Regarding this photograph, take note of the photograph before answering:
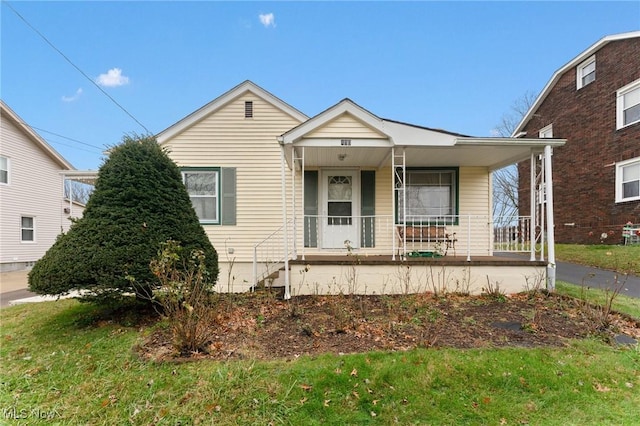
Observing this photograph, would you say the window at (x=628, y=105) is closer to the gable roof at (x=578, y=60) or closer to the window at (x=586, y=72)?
the window at (x=586, y=72)

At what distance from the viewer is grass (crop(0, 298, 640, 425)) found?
2795 mm

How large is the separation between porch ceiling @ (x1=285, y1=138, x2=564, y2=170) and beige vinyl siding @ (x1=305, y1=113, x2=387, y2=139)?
290mm

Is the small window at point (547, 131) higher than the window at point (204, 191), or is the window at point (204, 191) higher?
the small window at point (547, 131)

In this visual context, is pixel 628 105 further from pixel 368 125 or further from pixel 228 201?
pixel 228 201

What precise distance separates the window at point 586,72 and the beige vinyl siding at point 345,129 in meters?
13.4

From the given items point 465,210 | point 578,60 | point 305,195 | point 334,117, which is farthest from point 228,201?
point 578,60

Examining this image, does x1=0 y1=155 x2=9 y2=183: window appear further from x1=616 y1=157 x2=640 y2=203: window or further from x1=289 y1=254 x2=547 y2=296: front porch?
x1=616 y1=157 x2=640 y2=203: window

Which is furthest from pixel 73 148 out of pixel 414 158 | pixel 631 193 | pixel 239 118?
pixel 631 193

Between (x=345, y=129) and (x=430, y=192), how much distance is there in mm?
3297

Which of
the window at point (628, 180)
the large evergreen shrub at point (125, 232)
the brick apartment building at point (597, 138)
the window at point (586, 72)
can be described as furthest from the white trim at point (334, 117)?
the window at point (586, 72)

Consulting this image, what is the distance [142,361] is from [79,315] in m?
2.79

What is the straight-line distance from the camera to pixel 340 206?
817 cm

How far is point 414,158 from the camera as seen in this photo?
297 inches

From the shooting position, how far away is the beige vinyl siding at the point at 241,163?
26.9 feet
